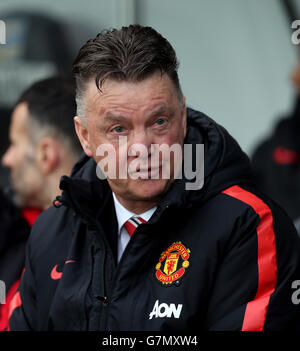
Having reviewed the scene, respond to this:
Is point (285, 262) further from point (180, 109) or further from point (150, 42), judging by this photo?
point (150, 42)

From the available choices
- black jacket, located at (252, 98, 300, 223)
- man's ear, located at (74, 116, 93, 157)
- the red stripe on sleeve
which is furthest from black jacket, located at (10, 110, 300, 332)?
black jacket, located at (252, 98, 300, 223)

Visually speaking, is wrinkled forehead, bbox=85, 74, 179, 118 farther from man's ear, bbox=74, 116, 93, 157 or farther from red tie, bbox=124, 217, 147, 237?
red tie, bbox=124, 217, 147, 237

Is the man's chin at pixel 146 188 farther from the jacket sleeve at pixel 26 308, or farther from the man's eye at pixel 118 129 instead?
the jacket sleeve at pixel 26 308

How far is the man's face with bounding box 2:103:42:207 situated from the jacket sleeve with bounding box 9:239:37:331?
1.73 feet

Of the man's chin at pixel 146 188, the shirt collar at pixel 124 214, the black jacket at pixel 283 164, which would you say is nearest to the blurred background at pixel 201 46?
the black jacket at pixel 283 164

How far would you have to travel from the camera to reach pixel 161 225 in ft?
5.67

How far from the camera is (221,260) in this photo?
1.67m

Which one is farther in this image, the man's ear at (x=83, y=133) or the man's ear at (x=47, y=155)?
the man's ear at (x=47, y=155)

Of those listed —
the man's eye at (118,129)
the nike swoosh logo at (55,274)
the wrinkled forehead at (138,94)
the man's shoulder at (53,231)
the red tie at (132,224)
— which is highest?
the wrinkled forehead at (138,94)

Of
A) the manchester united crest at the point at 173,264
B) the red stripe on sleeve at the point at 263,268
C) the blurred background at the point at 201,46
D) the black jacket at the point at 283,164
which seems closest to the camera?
the red stripe on sleeve at the point at 263,268

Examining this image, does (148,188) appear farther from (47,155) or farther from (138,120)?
(47,155)

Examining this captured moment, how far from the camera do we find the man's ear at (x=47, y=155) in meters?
2.54

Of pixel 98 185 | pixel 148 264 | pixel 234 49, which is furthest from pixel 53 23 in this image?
pixel 148 264
